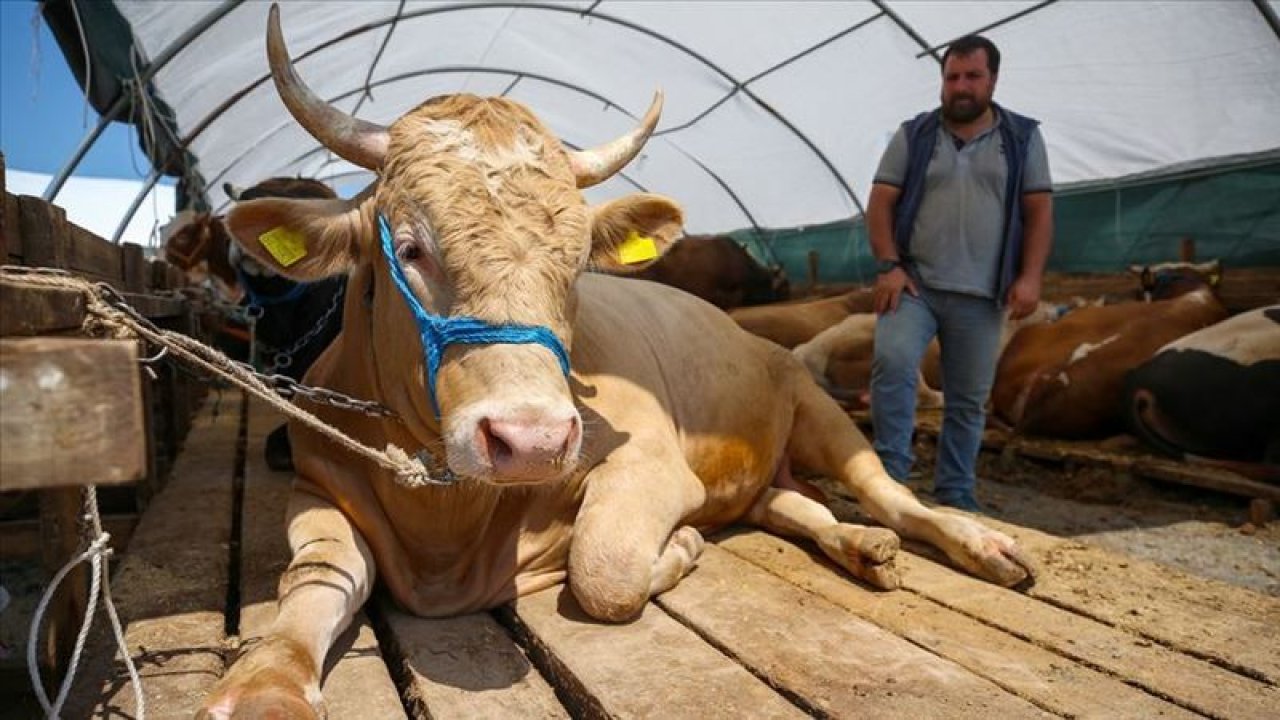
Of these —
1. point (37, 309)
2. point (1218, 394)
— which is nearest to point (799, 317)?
point (1218, 394)

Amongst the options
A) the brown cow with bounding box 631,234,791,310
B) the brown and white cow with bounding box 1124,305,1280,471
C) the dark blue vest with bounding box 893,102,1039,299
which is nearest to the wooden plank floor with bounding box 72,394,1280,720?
the dark blue vest with bounding box 893,102,1039,299

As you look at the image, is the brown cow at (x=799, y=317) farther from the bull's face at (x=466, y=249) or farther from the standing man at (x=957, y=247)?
the bull's face at (x=466, y=249)

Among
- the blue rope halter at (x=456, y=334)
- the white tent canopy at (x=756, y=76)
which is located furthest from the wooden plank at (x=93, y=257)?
the white tent canopy at (x=756, y=76)

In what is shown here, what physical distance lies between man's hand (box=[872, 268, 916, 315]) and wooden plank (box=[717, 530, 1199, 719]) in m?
1.67

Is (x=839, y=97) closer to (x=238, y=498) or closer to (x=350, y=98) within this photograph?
(x=350, y=98)

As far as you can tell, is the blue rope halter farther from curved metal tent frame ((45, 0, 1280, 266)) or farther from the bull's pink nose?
curved metal tent frame ((45, 0, 1280, 266))

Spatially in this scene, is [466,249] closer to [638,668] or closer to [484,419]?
[484,419]

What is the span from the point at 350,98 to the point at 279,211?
945 centimetres

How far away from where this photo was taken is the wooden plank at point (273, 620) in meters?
1.96

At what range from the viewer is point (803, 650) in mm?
2191

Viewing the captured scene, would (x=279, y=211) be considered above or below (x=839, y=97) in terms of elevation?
below

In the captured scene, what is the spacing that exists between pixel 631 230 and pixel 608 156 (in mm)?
237

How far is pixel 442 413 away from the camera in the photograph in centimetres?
206

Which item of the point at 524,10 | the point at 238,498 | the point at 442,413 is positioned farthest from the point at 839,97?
the point at 442,413
